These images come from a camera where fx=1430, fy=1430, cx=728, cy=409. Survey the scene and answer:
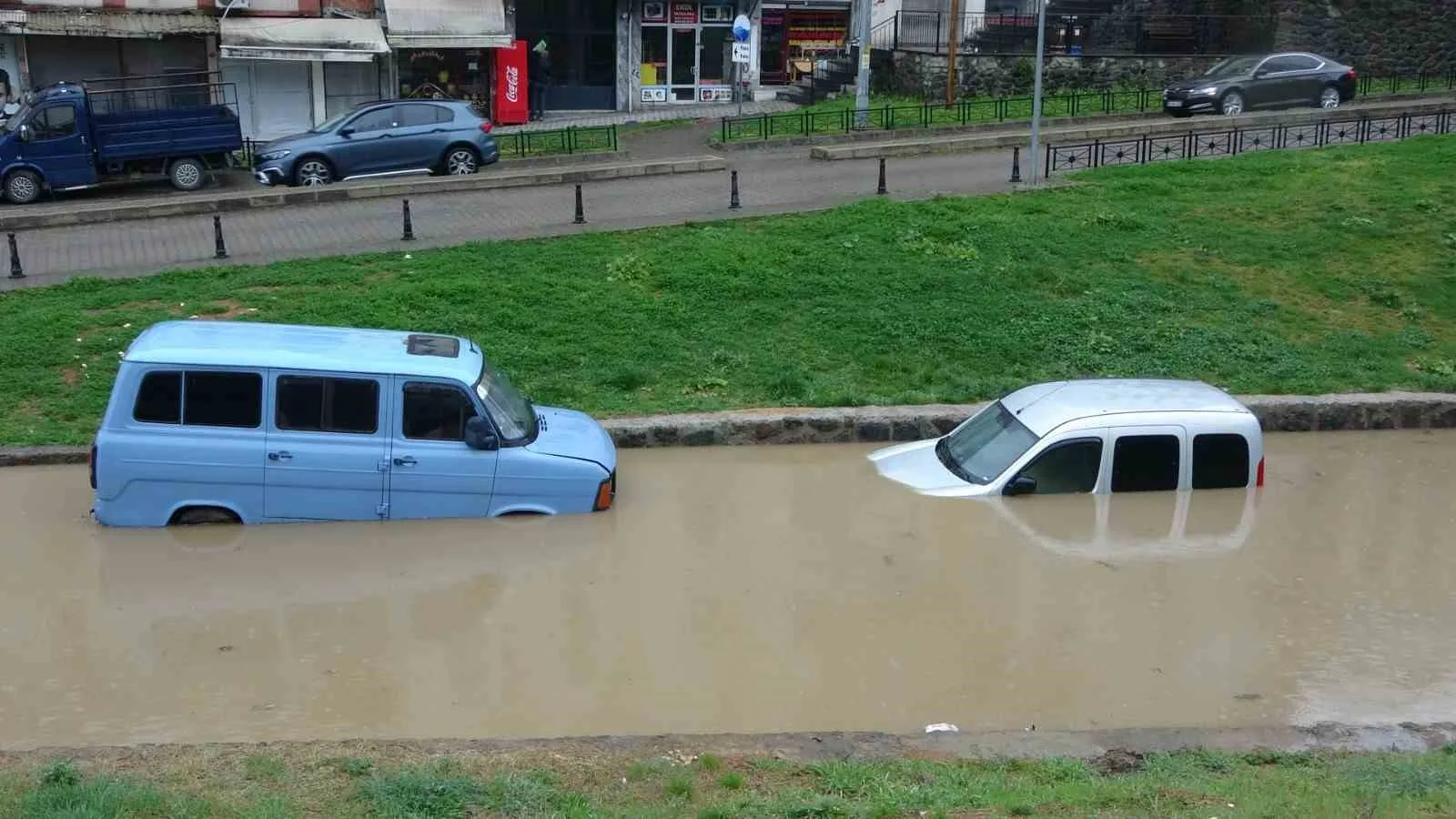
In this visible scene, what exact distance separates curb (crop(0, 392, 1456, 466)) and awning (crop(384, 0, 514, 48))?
21756mm

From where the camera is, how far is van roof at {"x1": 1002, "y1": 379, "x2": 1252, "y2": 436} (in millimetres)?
10336

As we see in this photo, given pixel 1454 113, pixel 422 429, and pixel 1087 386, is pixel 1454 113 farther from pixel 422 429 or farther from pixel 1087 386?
pixel 422 429

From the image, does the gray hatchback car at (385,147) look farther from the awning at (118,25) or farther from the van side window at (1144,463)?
the van side window at (1144,463)

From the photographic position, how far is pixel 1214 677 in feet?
26.5

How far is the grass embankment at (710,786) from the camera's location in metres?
5.71

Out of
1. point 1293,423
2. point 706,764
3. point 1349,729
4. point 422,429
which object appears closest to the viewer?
point 706,764

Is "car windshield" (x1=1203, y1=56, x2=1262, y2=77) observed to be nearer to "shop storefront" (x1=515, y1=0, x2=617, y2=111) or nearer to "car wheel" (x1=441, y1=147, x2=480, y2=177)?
"shop storefront" (x1=515, y1=0, x2=617, y2=111)

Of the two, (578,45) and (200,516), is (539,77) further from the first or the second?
(200,516)

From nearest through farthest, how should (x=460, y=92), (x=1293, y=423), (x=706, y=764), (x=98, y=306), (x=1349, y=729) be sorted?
(x=706, y=764) < (x=1349, y=729) < (x=1293, y=423) < (x=98, y=306) < (x=460, y=92)

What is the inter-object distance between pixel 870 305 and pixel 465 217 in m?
7.50

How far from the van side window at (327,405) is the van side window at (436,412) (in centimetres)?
24

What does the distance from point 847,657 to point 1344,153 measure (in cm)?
1783

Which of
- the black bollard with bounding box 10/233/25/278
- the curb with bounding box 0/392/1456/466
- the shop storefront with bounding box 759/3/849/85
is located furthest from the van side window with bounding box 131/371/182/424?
the shop storefront with bounding box 759/3/849/85

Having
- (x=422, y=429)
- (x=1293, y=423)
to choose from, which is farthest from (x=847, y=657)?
(x=1293, y=423)
